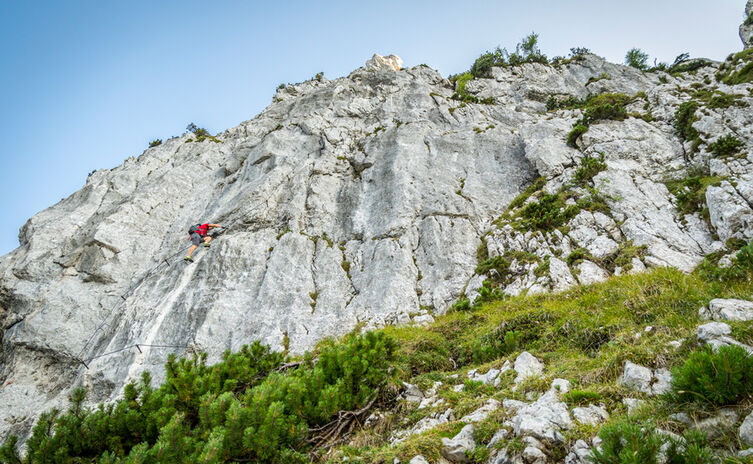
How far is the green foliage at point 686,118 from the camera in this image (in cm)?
1827

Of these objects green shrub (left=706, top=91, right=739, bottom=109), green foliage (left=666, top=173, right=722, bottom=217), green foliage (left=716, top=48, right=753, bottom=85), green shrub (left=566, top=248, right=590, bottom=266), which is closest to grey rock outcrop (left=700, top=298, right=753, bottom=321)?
green shrub (left=566, top=248, right=590, bottom=266)

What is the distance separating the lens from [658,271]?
9.43m

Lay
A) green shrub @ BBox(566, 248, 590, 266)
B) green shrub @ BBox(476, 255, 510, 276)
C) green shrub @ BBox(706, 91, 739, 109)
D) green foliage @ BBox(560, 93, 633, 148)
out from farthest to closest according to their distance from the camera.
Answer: green foliage @ BBox(560, 93, 633, 148), green shrub @ BBox(706, 91, 739, 109), green shrub @ BBox(476, 255, 510, 276), green shrub @ BBox(566, 248, 590, 266)

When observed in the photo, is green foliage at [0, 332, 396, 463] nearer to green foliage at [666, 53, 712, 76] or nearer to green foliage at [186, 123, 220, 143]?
green foliage at [186, 123, 220, 143]

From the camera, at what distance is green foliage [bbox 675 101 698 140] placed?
18266mm

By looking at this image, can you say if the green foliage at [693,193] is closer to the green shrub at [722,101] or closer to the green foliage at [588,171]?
the green foliage at [588,171]

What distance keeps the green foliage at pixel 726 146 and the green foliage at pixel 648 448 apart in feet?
57.8

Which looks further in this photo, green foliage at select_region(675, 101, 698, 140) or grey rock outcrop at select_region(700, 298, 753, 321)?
green foliage at select_region(675, 101, 698, 140)

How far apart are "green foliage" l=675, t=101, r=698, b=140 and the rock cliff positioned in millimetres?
130

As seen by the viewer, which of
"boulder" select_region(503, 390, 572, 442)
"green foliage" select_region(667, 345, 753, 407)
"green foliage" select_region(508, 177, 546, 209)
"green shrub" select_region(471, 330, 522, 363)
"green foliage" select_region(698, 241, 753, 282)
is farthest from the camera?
"green foliage" select_region(508, 177, 546, 209)

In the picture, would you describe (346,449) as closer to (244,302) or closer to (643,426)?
(643,426)

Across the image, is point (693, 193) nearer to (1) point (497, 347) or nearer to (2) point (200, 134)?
(1) point (497, 347)

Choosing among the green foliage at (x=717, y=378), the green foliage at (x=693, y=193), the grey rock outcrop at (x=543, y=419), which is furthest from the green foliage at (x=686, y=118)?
the grey rock outcrop at (x=543, y=419)

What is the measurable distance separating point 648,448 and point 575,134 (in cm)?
2155
